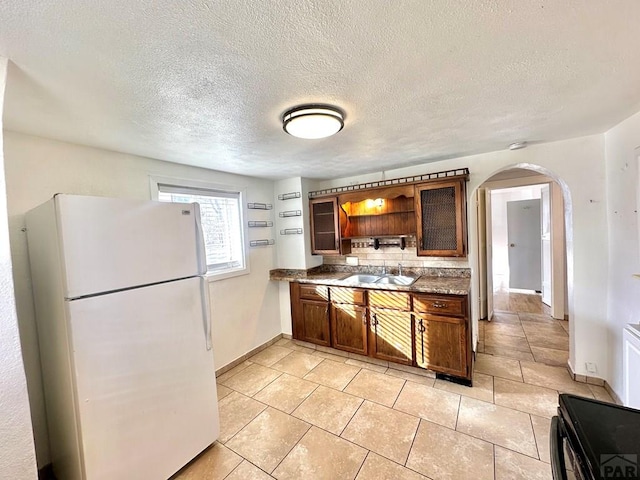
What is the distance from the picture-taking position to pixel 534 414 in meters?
2.00

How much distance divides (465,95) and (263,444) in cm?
258

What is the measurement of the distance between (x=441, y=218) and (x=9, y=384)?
10.3ft

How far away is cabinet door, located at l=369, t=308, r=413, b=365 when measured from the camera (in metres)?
2.62

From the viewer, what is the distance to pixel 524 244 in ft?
18.4

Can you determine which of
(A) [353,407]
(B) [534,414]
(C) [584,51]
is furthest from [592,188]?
(A) [353,407]

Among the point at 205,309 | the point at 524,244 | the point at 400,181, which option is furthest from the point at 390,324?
the point at 524,244

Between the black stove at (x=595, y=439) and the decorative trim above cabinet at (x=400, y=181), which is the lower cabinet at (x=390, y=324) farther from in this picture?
the black stove at (x=595, y=439)

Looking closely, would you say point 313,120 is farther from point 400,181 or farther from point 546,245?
point 546,245

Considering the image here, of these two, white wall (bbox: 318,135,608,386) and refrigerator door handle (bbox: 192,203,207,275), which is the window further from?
white wall (bbox: 318,135,608,386)

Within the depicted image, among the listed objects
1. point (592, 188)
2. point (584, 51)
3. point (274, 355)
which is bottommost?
point (274, 355)

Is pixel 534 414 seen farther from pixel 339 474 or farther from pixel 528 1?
pixel 528 1

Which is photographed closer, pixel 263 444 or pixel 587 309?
pixel 263 444

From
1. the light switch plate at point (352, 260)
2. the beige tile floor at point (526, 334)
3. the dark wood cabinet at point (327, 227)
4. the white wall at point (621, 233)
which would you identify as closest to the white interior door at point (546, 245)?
the beige tile floor at point (526, 334)

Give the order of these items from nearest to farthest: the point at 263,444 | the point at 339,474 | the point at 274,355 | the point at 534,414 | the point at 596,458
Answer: the point at 596,458 → the point at 339,474 → the point at 263,444 → the point at 534,414 → the point at 274,355
